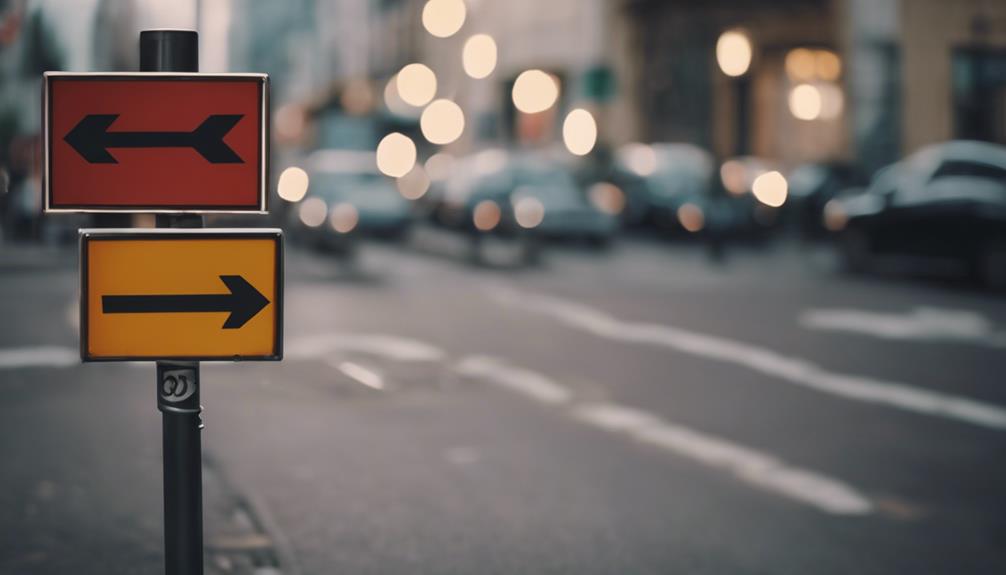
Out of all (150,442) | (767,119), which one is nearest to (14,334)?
(150,442)

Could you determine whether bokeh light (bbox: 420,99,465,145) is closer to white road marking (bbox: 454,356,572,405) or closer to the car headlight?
the car headlight

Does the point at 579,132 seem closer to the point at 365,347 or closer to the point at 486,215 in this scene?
the point at 486,215

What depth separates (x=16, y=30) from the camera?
23406 millimetres

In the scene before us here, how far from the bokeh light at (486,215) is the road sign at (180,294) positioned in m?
18.3

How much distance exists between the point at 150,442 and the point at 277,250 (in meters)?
4.90

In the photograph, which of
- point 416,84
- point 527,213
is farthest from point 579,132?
point 527,213

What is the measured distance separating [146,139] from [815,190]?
2921 cm

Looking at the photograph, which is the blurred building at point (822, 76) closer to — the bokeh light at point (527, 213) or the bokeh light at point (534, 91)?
the bokeh light at point (527, 213)

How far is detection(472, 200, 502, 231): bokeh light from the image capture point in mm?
22750

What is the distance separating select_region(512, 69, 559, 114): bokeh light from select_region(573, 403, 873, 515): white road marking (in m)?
38.5

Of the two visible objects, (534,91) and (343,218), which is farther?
(534,91)

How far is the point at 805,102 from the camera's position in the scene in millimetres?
39062

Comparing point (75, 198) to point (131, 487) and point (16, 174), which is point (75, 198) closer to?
point (131, 487)

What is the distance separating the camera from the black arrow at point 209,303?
3.49 meters
